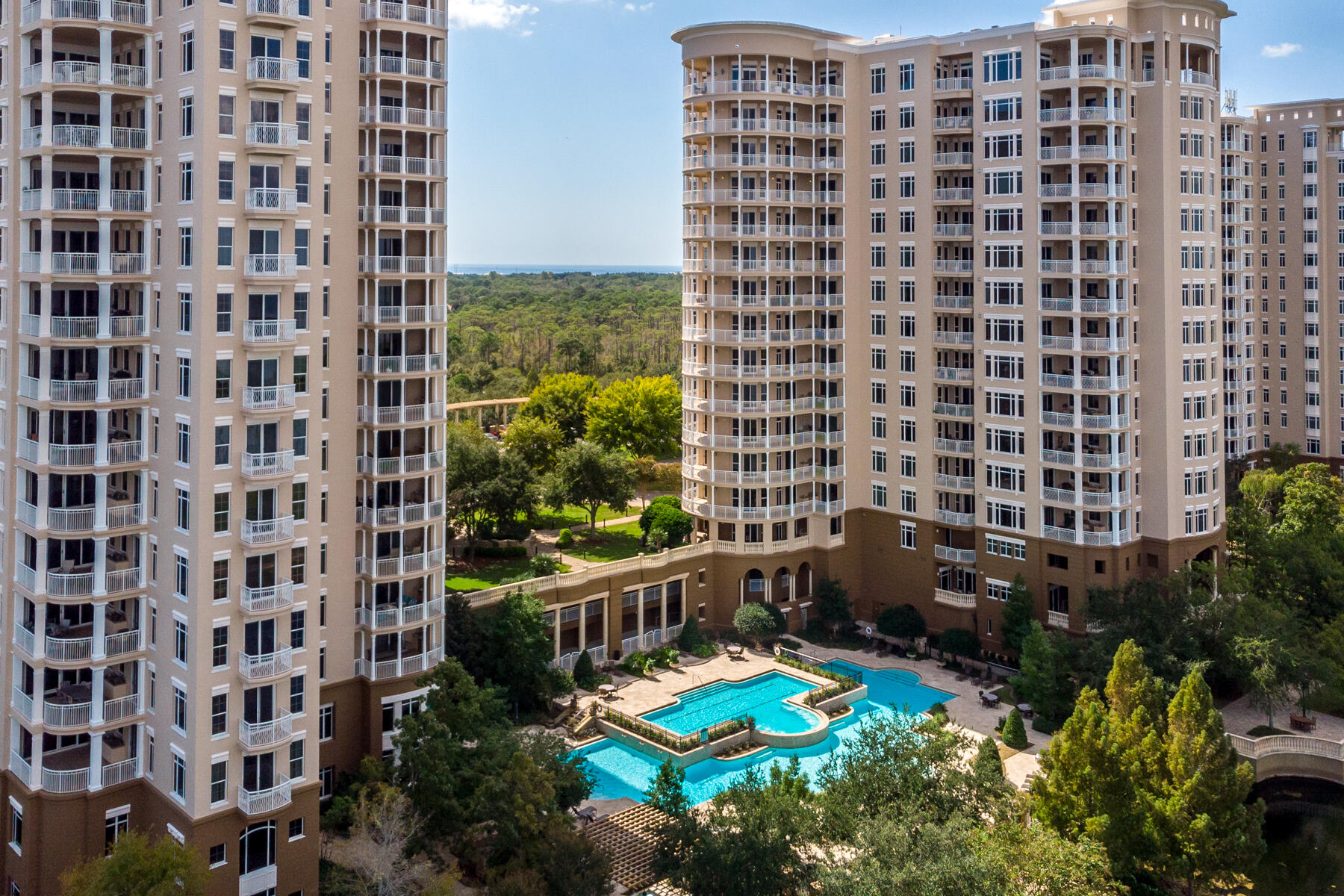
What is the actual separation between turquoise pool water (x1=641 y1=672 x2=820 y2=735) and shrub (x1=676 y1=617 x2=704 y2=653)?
3.65 metres

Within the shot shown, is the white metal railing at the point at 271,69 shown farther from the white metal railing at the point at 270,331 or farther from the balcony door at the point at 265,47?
the white metal railing at the point at 270,331

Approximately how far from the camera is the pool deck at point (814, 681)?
47.2 metres

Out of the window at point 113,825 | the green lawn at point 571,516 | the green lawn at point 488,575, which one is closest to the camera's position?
the window at point 113,825

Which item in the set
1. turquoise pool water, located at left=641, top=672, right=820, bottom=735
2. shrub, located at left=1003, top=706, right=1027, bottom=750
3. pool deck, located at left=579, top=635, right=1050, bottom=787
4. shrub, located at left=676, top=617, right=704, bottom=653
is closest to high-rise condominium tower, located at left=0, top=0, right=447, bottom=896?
turquoise pool water, located at left=641, top=672, right=820, bottom=735

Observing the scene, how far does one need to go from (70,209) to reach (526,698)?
2528 centimetres

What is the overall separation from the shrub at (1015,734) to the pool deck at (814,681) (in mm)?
313

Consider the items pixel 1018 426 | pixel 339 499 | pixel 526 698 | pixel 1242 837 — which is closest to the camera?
pixel 1242 837

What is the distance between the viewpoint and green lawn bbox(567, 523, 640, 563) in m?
A: 62.9

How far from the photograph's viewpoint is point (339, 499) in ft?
131

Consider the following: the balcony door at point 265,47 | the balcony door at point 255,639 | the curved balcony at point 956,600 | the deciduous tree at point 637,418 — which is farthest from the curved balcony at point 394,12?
the deciduous tree at point 637,418

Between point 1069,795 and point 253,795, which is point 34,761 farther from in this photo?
point 1069,795

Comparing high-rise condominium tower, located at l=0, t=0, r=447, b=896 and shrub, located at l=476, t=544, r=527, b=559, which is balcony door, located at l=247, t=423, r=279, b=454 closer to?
high-rise condominium tower, located at l=0, t=0, r=447, b=896

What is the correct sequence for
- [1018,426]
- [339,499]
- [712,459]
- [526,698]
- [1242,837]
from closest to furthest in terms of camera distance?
[1242,837], [339,499], [526,698], [1018,426], [712,459]

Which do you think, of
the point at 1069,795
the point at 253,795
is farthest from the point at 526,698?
the point at 1069,795
